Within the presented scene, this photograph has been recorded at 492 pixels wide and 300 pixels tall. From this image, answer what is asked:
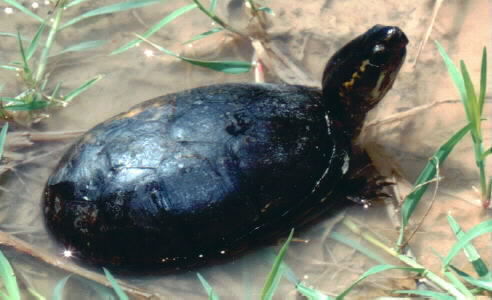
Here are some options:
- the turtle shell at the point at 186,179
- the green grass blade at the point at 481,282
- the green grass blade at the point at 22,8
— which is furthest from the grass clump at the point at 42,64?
the green grass blade at the point at 481,282

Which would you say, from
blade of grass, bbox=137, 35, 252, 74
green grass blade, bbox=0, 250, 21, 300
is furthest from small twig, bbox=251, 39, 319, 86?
green grass blade, bbox=0, 250, 21, 300

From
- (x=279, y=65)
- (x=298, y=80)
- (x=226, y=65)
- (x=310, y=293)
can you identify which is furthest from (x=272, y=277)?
(x=279, y=65)

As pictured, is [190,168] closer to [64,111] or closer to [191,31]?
[64,111]

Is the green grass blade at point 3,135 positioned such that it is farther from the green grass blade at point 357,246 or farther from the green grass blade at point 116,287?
the green grass blade at point 357,246

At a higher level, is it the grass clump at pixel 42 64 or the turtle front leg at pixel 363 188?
the grass clump at pixel 42 64

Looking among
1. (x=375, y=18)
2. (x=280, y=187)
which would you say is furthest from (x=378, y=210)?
(x=375, y=18)
